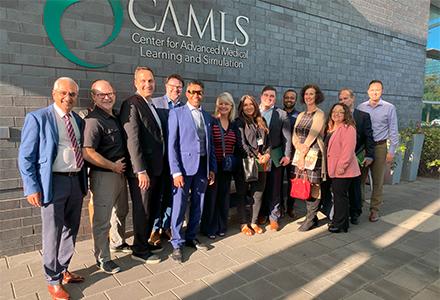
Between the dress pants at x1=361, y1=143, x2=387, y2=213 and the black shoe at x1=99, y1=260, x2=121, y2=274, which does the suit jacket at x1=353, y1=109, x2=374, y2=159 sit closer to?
the dress pants at x1=361, y1=143, x2=387, y2=213

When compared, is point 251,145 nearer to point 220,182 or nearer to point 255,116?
point 255,116

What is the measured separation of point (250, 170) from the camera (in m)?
3.75

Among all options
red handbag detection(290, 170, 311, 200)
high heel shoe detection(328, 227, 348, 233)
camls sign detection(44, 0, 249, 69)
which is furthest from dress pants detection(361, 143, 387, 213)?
camls sign detection(44, 0, 249, 69)

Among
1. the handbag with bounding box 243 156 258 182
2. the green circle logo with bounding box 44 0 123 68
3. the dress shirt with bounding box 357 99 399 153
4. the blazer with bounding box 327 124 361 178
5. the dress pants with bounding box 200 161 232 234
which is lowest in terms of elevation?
the dress pants with bounding box 200 161 232 234

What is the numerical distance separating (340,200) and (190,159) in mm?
2192

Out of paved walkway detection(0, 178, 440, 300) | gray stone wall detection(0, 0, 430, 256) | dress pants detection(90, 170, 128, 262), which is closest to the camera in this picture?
paved walkway detection(0, 178, 440, 300)

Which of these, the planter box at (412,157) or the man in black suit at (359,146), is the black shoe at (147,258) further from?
the planter box at (412,157)

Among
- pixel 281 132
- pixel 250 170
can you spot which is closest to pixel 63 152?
pixel 250 170

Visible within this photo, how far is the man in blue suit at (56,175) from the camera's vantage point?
94.7 inches

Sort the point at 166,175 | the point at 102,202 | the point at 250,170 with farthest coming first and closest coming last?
1. the point at 250,170
2. the point at 166,175
3. the point at 102,202

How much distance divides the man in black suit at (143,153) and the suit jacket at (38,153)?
71cm

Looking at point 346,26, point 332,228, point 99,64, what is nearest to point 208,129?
point 99,64

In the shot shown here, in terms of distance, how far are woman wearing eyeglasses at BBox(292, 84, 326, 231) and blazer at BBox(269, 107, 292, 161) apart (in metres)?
0.10

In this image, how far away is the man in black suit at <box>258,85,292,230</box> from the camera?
4070 millimetres
